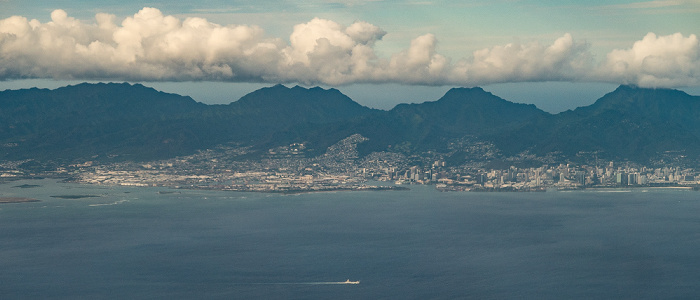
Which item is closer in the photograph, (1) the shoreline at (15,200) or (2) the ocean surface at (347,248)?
(2) the ocean surface at (347,248)

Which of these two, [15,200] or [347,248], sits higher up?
[15,200]

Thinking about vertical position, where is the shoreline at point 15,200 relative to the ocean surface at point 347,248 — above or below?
above

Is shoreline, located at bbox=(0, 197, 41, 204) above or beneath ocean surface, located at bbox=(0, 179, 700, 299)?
Result: above

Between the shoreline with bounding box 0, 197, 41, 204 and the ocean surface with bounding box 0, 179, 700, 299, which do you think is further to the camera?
the shoreline with bounding box 0, 197, 41, 204

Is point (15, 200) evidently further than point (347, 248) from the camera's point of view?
Yes

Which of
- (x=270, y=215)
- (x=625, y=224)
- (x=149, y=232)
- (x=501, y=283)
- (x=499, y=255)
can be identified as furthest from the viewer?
(x=270, y=215)

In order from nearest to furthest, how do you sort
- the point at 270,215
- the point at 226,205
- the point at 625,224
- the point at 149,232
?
→ the point at 149,232 < the point at 625,224 < the point at 270,215 < the point at 226,205

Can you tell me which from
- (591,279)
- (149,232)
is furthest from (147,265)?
(591,279)

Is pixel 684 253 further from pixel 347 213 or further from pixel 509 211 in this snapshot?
pixel 347 213
